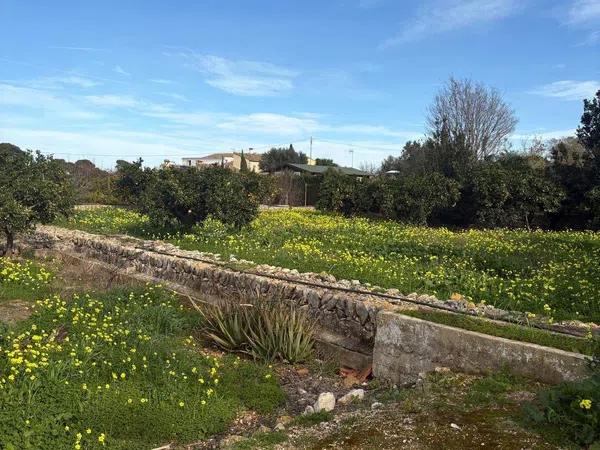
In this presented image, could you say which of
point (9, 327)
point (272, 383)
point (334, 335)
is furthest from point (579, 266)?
point (9, 327)

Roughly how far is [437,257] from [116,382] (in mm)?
6948

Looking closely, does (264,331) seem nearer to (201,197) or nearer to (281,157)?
(201,197)

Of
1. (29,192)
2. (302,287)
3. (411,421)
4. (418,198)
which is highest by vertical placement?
(418,198)

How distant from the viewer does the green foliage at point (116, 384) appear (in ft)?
14.1

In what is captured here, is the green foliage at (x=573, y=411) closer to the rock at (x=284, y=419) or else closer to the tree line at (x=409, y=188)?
the rock at (x=284, y=419)

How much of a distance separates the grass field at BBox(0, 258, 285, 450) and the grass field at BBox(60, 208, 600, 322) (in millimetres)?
2992

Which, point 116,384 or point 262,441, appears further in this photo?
point 116,384

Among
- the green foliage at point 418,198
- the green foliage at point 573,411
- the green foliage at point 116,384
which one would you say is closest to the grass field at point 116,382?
the green foliage at point 116,384

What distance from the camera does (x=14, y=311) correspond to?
25.7 feet

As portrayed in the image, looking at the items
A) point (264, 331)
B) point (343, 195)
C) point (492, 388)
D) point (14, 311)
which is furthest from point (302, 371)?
point (343, 195)

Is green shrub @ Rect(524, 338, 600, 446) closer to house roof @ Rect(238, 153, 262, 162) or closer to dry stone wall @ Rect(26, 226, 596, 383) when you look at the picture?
dry stone wall @ Rect(26, 226, 596, 383)

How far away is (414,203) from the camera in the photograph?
19594mm

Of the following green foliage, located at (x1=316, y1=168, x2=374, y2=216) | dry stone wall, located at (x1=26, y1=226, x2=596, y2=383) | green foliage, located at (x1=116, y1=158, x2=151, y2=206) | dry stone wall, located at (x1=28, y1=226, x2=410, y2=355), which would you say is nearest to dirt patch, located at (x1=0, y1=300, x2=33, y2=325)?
dry stone wall, located at (x1=26, y1=226, x2=596, y2=383)

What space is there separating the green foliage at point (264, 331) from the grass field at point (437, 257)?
1.83 m
